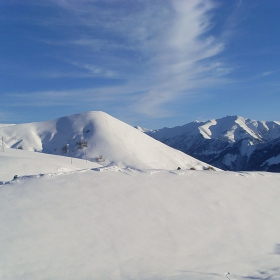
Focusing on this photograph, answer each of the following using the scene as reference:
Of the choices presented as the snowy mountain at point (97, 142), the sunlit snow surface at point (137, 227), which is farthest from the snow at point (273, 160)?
the sunlit snow surface at point (137, 227)

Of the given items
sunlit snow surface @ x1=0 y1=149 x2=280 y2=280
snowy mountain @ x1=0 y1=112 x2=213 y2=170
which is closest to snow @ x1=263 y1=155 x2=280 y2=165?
snowy mountain @ x1=0 y1=112 x2=213 y2=170

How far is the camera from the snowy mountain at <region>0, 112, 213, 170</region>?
1837 inches

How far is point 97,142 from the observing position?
51094 mm

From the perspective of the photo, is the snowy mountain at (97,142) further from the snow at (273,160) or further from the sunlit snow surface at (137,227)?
the snow at (273,160)

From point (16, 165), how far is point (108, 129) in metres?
37.6

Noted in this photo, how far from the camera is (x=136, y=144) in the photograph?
2140 inches

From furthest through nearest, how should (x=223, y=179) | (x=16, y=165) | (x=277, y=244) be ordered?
(x=16, y=165) → (x=223, y=179) → (x=277, y=244)

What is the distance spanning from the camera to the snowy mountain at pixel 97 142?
46656mm

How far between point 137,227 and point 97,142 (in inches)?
1737

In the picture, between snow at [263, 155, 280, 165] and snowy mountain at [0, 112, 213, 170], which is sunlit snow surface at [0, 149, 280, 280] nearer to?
snowy mountain at [0, 112, 213, 170]

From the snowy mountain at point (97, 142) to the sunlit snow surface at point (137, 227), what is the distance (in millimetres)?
32517

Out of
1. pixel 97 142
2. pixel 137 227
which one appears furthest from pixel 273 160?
pixel 137 227

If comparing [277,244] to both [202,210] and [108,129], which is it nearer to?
[202,210]

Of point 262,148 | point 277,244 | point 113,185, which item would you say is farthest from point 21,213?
point 262,148
